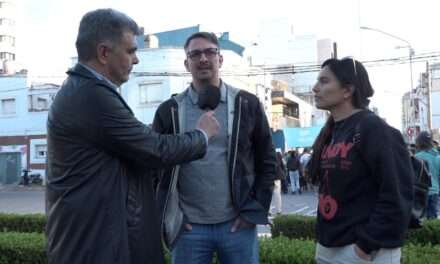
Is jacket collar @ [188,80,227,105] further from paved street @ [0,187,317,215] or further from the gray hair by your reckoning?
paved street @ [0,187,317,215]

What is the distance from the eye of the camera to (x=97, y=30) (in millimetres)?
2436

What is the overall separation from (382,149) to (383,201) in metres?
0.25

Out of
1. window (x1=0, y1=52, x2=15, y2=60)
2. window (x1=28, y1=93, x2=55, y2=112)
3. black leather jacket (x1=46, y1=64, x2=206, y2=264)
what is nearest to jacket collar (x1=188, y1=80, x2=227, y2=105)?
black leather jacket (x1=46, y1=64, x2=206, y2=264)

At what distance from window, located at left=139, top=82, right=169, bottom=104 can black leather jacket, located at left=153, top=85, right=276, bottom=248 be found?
2841 cm

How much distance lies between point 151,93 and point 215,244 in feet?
95.9

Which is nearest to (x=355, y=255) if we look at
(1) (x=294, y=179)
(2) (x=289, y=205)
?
(2) (x=289, y=205)

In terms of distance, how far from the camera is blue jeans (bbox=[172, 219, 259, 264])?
10.2ft

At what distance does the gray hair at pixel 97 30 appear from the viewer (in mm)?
2443

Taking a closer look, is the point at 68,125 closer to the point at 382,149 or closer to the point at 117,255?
the point at 117,255

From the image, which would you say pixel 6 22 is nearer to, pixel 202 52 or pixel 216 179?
pixel 202 52

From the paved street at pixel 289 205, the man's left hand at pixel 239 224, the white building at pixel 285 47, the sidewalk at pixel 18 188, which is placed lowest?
the sidewalk at pixel 18 188

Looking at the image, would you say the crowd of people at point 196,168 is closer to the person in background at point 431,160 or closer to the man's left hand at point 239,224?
the man's left hand at point 239,224

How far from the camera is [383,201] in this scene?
8.57ft

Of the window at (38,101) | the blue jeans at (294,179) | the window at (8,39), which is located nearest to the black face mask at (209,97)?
the blue jeans at (294,179)
